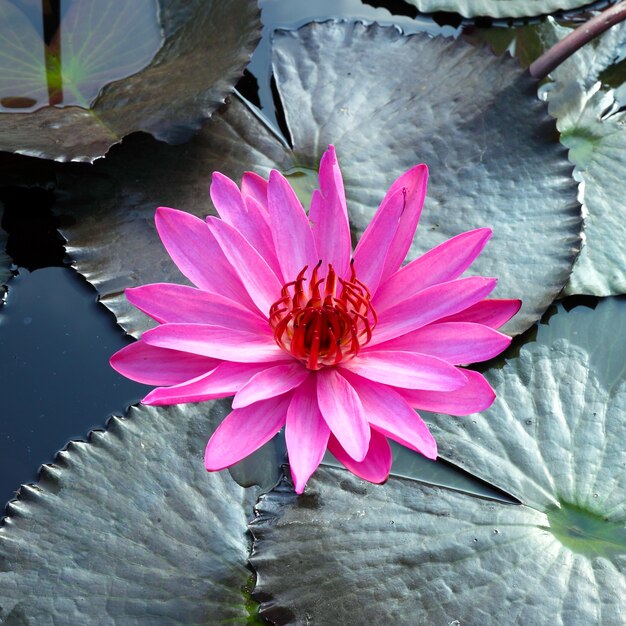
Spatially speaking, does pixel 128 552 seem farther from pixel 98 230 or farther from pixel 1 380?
pixel 98 230

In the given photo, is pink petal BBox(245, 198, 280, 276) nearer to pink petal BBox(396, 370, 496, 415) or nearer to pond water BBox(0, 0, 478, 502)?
pink petal BBox(396, 370, 496, 415)

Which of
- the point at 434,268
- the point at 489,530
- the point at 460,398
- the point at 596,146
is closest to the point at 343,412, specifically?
the point at 460,398

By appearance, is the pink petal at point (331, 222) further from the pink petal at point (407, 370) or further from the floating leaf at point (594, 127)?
the floating leaf at point (594, 127)

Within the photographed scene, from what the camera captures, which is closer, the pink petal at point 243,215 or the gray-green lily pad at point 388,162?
the pink petal at point 243,215

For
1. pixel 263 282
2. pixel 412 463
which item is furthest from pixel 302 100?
pixel 412 463

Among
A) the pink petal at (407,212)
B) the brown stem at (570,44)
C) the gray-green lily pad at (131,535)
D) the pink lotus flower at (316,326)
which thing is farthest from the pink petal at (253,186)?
the brown stem at (570,44)

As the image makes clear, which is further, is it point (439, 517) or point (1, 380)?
point (1, 380)

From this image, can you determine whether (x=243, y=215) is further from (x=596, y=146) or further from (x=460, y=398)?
(x=596, y=146)
